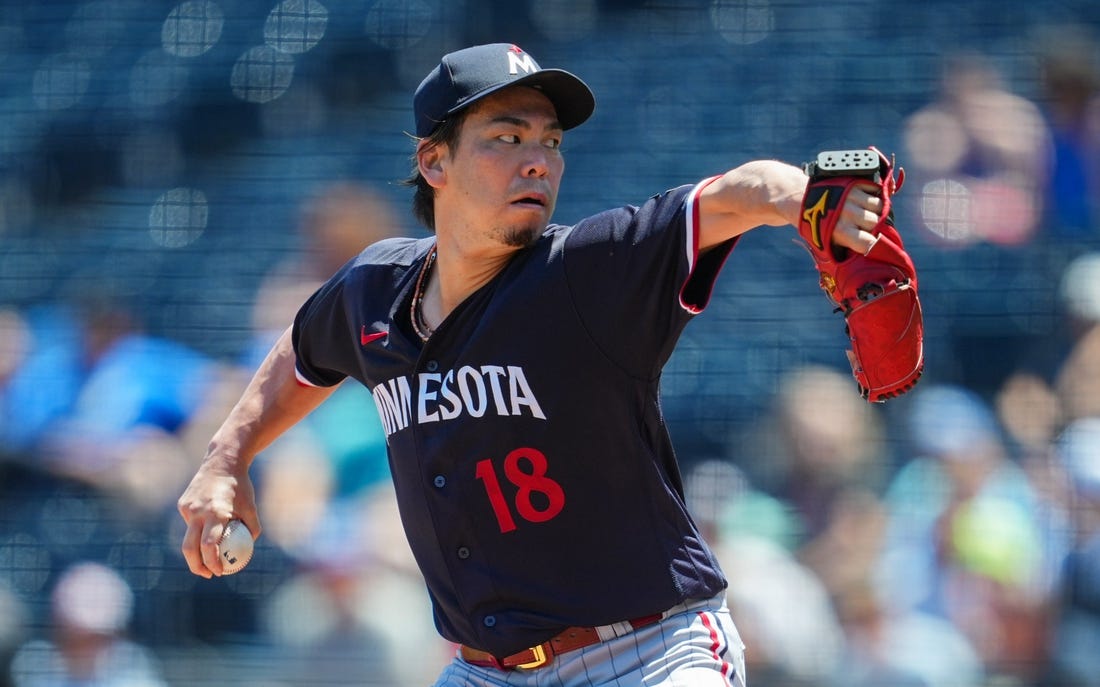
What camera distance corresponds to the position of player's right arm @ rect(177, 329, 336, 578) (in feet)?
8.40

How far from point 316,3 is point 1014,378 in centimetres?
300

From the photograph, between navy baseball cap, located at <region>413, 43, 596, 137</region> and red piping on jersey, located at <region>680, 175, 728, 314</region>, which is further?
navy baseball cap, located at <region>413, 43, 596, 137</region>

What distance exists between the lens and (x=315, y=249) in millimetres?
4789

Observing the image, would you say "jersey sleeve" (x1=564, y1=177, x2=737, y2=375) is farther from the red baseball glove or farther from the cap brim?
the cap brim

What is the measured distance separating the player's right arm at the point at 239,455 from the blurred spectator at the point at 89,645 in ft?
6.48

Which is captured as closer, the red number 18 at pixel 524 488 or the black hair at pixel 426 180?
the red number 18 at pixel 524 488

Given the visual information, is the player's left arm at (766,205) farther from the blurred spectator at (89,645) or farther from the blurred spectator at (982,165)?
the blurred spectator at (89,645)

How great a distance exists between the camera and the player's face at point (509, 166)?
248 cm

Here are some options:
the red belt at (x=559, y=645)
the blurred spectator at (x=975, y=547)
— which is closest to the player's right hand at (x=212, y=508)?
the red belt at (x=559, y=645)

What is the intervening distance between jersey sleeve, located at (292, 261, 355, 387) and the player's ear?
Result: 9.5 inches

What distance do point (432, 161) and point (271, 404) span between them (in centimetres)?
60

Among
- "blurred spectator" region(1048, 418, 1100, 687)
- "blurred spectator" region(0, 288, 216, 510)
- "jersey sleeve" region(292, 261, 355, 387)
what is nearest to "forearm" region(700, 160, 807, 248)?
"jersey sleeve" region(292, 261, 355, 387)

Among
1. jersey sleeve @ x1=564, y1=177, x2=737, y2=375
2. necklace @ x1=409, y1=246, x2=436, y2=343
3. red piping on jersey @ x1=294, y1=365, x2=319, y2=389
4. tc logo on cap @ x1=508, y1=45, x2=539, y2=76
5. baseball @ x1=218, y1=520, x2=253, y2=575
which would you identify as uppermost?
tc logo on cap @ x1=508, y1=45, x2=539, y2=76

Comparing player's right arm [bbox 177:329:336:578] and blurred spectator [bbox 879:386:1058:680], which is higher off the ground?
player's right arm [bbox 177:329:336:578]
